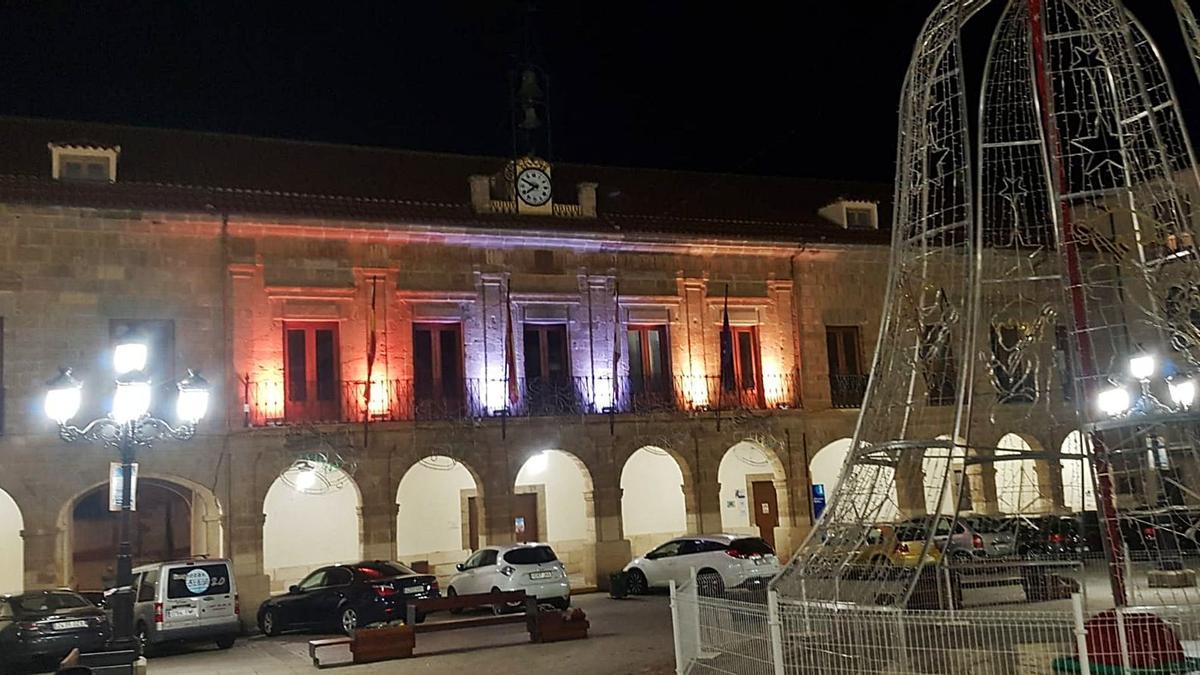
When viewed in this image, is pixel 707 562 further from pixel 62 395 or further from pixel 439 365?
pixel 62 395

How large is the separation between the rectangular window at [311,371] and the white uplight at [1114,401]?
1628 centimetres

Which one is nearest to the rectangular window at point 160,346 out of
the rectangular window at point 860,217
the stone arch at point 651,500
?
the stone arch at point 651,500

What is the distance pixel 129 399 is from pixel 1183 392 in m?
10.8

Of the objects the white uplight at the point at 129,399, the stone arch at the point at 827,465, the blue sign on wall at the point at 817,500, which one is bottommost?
the blue sign on wall at the point at 817,500

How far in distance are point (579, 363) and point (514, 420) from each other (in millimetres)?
2221

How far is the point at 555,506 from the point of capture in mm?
27578

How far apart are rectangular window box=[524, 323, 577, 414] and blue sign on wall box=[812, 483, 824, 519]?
23.5 feet

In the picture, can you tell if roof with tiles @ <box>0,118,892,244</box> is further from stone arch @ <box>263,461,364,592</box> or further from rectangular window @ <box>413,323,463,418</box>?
stone arch @ <box>263,461,364,592</box>

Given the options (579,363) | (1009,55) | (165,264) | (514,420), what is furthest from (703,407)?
(1009,55)

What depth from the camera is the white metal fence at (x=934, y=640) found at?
7.80m

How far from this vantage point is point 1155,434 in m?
8.96

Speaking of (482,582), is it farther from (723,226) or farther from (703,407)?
(723,226)

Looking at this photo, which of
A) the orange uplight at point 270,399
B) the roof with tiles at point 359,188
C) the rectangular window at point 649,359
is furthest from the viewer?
the rectangular window at point 649,359

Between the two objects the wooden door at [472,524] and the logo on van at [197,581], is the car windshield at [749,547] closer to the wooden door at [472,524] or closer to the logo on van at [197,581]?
the wooden door at [472,524]
